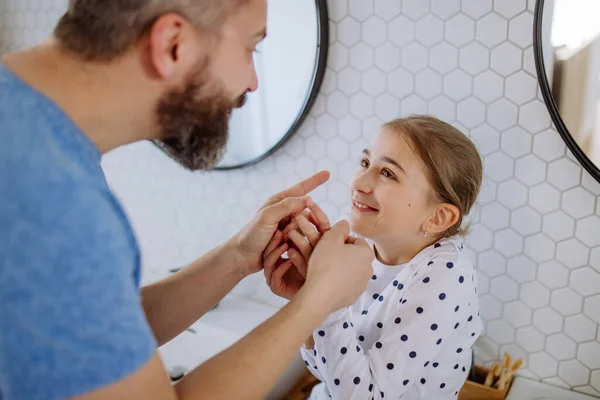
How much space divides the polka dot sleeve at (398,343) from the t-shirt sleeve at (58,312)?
0.43 metres

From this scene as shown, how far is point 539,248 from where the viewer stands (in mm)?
1159

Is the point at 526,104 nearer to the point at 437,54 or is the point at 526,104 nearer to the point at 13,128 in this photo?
the point at 437,54

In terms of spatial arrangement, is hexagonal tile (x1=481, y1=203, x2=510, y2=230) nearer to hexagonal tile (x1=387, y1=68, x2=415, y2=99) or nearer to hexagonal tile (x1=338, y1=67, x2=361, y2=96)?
hexagonal tile (x1=387, y1=68, x2=415, y2=99)

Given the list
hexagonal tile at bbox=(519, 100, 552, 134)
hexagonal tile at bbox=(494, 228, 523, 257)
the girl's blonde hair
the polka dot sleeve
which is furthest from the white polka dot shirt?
hexagonal tile at bbox=(519, 100, 552, 134)

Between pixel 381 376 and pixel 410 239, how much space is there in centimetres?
29

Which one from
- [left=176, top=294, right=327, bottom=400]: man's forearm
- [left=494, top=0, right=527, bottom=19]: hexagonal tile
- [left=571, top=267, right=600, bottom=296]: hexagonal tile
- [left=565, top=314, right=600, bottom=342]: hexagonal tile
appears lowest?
[left=565, top=314, right=600, bottom=342]: hexagonal tile

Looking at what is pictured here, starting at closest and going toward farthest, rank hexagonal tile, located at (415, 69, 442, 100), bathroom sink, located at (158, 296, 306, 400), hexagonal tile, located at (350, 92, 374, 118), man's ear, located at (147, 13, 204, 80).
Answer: man's ear, located at (147, 13, 204, 80) < hexagonal tile, located at (415, 69, 442, 100) < hexagonal tile, located at (350, 92, 374, 118) < bathroom sink, located at (158, 296, 306, 400)

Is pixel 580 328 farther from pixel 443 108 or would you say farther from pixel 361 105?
pixel 361 105

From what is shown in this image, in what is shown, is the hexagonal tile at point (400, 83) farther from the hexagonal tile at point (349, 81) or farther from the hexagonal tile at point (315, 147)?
the hexagonal tile at point (315, 147)

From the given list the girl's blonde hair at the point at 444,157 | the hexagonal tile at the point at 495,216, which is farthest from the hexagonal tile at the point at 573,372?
the girl's blonde hair at the point at 444,157

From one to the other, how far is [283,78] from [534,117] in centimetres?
63

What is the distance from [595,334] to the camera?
1.14 m

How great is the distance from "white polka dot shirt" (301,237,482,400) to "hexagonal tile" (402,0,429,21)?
523 mm

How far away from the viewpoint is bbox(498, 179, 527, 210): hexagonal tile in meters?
1.15
